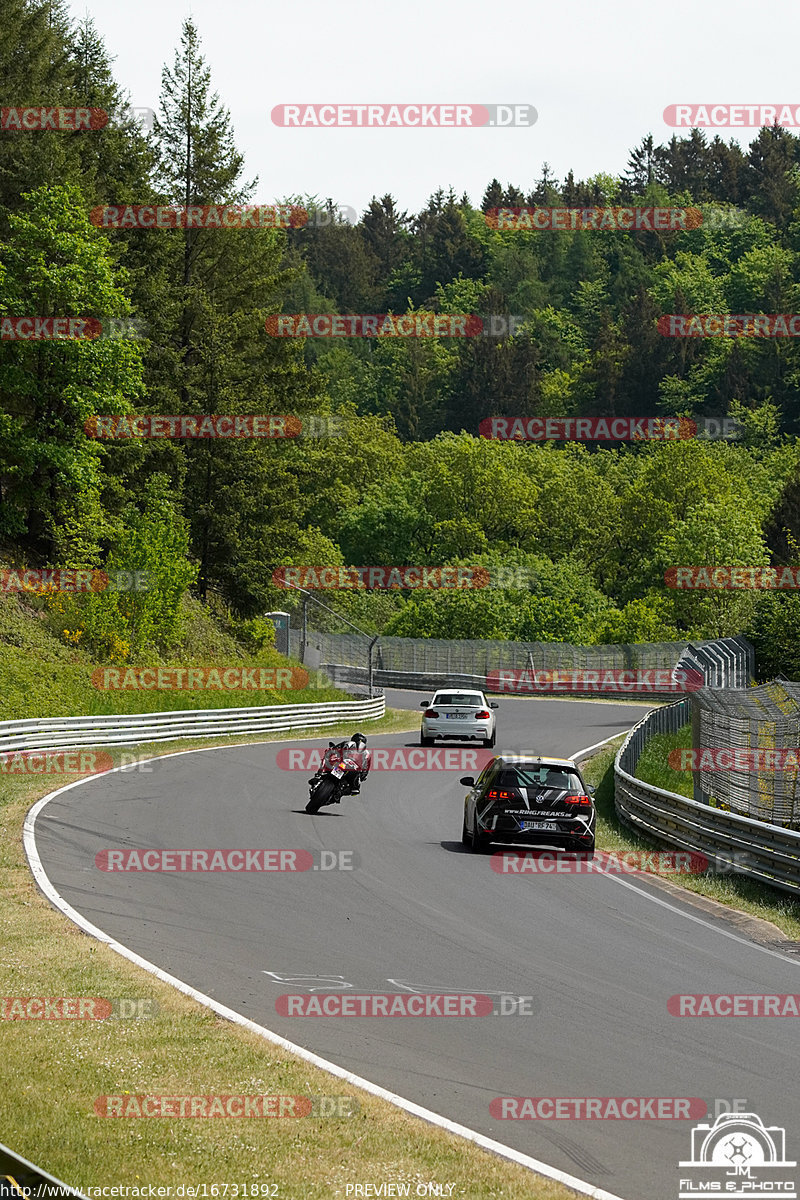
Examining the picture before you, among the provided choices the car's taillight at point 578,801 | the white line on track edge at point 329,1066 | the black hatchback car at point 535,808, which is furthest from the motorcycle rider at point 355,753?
the white line on track edge at point 329,1066

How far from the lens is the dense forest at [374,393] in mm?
48375

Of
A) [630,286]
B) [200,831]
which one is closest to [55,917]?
[200,831]

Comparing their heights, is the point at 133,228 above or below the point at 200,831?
above

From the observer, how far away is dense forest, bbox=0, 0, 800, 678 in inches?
1905

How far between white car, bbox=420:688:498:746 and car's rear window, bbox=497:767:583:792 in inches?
738

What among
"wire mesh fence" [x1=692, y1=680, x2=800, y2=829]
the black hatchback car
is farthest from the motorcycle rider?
"wire mesh fence" [x1=692, y1=680, x2=800, y2=829]

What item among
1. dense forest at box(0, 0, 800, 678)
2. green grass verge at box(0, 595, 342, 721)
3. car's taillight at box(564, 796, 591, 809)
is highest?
dense forest at box(0, 0, 800, 678)

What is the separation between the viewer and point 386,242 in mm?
189375

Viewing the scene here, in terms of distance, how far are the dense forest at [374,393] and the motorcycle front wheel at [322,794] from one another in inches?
980

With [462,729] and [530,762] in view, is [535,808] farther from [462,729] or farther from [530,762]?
[462,729]

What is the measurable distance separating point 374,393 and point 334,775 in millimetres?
137160

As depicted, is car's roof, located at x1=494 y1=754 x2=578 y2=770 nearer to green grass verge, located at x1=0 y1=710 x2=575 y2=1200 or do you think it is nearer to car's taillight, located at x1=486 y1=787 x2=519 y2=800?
car's taillight, located at x1=486 y1=787 x2=519 y2=800

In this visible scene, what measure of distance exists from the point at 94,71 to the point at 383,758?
1620 inches

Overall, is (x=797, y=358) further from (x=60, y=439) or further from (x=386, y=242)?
(x=60, y=439)
